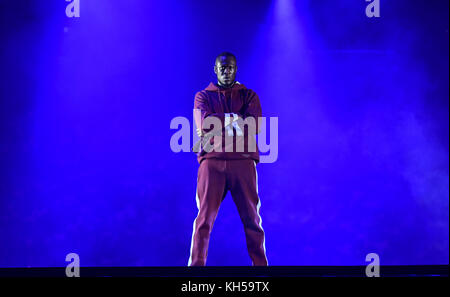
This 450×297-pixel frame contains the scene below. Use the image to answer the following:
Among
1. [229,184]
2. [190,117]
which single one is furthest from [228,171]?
[190,117]

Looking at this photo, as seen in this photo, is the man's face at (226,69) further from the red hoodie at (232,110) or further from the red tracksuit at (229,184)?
the red tracksuit at (229,184)

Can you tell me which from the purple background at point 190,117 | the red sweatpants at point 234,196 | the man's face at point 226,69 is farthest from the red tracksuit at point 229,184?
the purple background at point 190,117

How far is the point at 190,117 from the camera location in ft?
→ 15.6

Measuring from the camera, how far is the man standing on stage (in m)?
3.66

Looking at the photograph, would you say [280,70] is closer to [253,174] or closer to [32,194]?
[253,174]

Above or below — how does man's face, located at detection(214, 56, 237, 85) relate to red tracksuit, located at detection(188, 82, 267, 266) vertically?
above

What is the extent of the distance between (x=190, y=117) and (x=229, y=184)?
4.09 feet

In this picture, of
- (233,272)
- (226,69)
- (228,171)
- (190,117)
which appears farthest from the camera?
(190,117)

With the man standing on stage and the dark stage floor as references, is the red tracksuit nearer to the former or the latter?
the man standing on stage

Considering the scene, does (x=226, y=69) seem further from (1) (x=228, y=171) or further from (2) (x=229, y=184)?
(2) (x=229, y=184)

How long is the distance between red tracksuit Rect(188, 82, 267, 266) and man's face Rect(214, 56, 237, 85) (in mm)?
177

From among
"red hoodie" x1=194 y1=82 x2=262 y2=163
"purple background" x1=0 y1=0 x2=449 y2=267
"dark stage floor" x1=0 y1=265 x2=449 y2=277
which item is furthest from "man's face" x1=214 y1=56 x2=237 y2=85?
"dark stage floor" x1=0 y1=265 x2=449 y2=277

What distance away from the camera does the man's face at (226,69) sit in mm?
3828

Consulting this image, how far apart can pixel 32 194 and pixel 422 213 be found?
4077 mm
